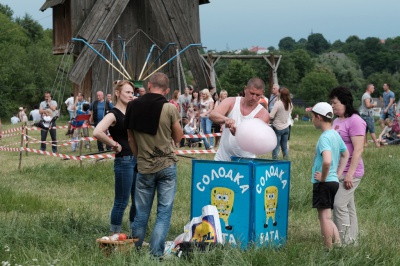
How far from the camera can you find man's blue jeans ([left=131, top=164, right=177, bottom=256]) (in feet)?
25.3

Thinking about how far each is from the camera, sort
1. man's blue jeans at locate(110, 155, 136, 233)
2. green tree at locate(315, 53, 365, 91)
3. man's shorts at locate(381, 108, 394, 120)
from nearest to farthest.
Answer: man's blue jeans at locate(110, 155, 136, 233) < man's shorts at locate(381, 108, 394, 120) < green tree at locate(315, 53, 365, 91)

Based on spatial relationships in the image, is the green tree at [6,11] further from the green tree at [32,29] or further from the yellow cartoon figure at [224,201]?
the yellow cartoon figure at [224,201]

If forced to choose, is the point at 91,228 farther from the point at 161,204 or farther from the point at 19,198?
the point at 19,198

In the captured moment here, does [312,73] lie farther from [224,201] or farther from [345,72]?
[224,201]

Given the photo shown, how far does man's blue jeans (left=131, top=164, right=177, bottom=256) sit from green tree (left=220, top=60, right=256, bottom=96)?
87.9m

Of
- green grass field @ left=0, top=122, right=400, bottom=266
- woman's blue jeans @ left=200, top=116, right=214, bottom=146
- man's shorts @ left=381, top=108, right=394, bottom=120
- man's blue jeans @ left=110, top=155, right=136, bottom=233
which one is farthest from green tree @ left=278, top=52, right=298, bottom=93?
man's blue jeans @ left=110, top=155, right=136, bottom=233

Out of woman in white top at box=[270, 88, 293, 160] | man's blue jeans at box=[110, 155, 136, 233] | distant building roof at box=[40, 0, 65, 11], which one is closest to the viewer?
man's blue jeans at box=[110, 155, 136, 233]

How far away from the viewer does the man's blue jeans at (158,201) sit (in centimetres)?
772

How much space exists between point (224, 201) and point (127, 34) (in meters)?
21.6

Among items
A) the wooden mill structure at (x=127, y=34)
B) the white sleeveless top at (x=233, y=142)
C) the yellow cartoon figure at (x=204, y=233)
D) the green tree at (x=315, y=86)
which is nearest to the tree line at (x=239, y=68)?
the green tree at (x=315, y=86)

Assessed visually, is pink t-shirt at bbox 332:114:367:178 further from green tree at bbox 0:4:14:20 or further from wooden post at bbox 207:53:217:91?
green tree at bbox 0:4:14:20

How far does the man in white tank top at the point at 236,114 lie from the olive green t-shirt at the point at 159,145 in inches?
31.5

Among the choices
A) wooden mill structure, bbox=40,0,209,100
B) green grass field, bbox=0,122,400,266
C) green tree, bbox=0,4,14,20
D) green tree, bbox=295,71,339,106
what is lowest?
green tree, bbox=295,71,339,106

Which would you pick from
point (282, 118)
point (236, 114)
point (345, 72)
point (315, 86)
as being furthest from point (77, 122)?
point (345, 72)
